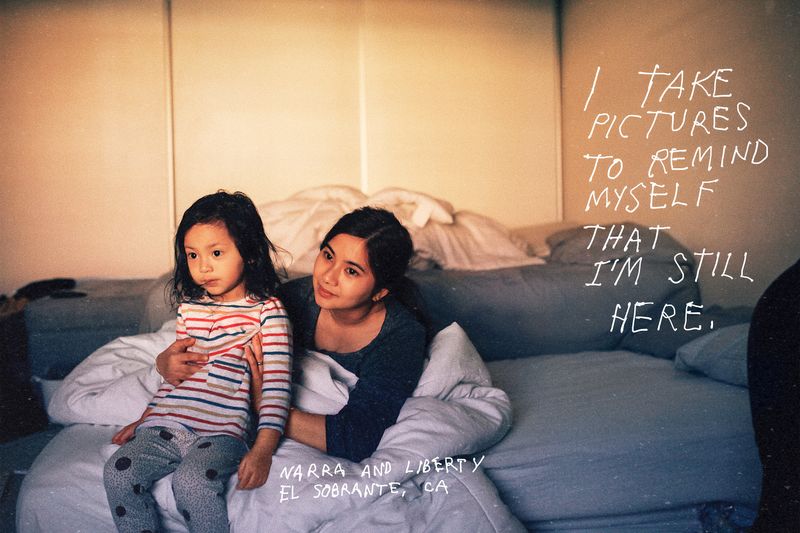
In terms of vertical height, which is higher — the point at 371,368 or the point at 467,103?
the point at 467,103

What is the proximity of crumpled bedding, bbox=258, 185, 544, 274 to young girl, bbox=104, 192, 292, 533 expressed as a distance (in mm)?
1034

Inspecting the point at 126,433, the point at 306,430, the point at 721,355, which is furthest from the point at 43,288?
the point at 721,355

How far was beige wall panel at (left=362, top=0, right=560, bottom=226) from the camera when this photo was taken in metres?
3.54

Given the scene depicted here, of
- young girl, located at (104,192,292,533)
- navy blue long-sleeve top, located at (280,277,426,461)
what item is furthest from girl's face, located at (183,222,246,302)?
navy blue long-sleeve top, located at (280,277,426,461)

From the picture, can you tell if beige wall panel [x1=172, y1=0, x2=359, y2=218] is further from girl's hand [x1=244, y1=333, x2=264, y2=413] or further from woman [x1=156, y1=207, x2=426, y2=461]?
girl's hand [x1=244, y1=333, x2=264, y2=413]

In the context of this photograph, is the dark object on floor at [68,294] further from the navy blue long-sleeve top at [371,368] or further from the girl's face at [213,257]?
the girl's face at [213,257]

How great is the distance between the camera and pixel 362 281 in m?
1.29

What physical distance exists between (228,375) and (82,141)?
101 inches

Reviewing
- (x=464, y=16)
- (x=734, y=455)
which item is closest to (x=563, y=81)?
(x=464, y=16)

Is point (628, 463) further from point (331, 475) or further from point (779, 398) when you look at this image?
point (331, 475)

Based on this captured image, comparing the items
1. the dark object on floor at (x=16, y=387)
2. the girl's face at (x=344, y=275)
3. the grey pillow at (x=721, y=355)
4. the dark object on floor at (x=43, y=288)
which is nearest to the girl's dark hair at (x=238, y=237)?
the girl's face at (x=344, y=275)

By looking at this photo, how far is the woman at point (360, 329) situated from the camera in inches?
47.1

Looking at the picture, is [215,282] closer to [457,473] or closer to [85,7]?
[457,473]

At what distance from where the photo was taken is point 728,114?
199 cm
